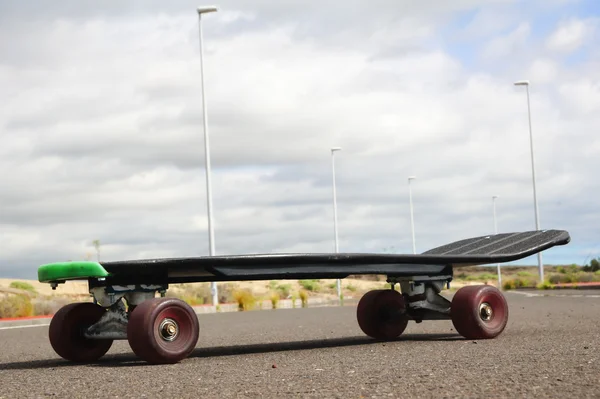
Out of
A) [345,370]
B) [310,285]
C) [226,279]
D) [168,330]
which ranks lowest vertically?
[310,285]

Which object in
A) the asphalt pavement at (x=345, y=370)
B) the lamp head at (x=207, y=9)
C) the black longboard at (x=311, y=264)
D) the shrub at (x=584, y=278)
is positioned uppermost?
the lamp head at (x=207, y=9)

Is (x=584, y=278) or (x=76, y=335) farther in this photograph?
(x=584, y=278)

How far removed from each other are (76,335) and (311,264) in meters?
2.75

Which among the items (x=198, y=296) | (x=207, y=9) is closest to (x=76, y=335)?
(x=207, y=9)

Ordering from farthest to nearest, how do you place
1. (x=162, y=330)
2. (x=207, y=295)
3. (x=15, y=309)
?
(x=207, y=295) < (x=15, y=309) < (x=162, y=330)

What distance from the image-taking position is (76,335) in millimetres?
10680

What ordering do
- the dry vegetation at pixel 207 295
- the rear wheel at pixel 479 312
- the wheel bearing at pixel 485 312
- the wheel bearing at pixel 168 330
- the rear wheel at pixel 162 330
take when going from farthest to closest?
1. the dry vegetation at pixel 207 295
2. the wheel bearing at pixel 485 312
3. the rear wheel at pixel 479 312
4. the wheel bearing at pixel 168 330
5. the rear wheel at pixel 162 330

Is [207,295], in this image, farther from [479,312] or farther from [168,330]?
[168,330]

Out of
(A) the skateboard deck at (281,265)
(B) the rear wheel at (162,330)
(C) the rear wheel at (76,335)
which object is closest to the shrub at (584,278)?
(A) the skateboard deck at (281,265)

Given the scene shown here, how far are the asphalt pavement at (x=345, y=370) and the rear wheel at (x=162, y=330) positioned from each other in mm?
145

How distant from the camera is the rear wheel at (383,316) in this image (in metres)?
12.5

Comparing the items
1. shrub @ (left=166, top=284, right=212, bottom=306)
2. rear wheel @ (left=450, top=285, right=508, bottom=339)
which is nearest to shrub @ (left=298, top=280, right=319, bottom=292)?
shrub @ (left=166, top=284, right=212, bottom=306)

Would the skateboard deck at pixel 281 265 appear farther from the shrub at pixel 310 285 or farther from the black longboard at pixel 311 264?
the shrub at pixel 310 285

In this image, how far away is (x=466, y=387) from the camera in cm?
656
